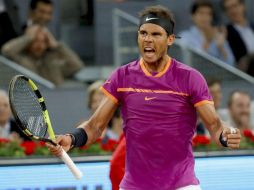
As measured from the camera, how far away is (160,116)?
4758 mm

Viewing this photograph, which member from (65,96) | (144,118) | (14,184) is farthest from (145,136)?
(65,96)

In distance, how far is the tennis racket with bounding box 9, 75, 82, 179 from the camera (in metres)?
4.56

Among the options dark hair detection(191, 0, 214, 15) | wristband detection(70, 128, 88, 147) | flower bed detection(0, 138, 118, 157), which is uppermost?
wristband detection(70, 128, 88, 147)

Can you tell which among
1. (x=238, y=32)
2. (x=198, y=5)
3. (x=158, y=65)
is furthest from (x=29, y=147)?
(x=238, y=32)

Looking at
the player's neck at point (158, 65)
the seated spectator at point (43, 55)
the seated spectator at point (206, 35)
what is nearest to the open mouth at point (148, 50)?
the player's neck at point (158, 65)

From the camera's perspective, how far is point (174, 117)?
187 inches

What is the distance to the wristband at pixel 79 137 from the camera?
15.7 ft

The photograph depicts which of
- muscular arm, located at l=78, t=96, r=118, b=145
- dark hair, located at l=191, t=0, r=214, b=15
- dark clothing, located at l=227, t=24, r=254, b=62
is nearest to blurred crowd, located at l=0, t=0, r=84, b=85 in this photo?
dark hair, located at l=191, t=0, r=214, b=15

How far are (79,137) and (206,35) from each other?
5.30 meters

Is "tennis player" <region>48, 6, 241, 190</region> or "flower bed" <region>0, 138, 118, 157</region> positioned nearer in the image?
"tennis player" <region>48, 6, 241, 190</region>

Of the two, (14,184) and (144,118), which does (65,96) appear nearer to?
(14,184)

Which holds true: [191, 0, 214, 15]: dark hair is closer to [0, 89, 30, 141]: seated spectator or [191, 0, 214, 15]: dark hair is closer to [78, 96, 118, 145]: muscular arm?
[0, 89, 30, 141]: seated spectator

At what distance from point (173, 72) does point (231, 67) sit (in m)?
4.96

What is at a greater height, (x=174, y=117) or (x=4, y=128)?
(x=174, y=117)
